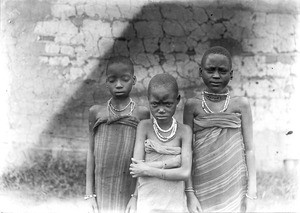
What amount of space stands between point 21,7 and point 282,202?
148 inches

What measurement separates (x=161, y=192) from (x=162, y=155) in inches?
11.3

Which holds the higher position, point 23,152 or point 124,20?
point 124,20

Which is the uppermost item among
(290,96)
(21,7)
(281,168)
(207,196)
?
(21,7)

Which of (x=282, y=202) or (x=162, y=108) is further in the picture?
(x=282, y=202)

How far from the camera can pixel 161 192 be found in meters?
3.44

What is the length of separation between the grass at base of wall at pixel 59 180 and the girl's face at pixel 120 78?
1.83 meters

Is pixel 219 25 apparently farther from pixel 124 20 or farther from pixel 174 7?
pixel 124 20

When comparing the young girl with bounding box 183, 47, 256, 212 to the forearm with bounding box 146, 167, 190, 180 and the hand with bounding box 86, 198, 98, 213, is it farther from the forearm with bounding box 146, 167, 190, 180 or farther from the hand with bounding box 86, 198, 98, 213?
the hand with bounding box 86, 198, 98, 213

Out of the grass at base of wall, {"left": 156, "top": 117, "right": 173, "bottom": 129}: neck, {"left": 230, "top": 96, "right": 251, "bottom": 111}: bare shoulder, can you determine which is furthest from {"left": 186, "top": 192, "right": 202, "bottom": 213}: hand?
the grass at base of wall

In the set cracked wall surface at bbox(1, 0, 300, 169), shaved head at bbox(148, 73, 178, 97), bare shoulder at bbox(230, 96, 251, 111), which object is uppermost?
cracked wall surface at bbox(1, 0, 300, 169)

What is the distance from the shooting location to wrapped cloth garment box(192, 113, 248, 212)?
3.63 metres

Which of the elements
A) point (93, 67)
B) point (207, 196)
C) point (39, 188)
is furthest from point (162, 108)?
point (39, 188)

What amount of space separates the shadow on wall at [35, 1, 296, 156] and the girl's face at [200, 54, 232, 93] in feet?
5.36

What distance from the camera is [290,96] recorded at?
5.27 meters
